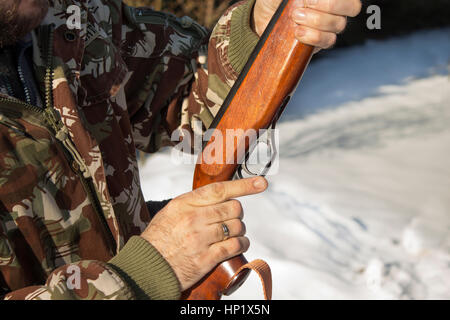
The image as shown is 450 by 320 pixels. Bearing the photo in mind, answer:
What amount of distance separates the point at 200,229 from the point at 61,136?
0.52 m

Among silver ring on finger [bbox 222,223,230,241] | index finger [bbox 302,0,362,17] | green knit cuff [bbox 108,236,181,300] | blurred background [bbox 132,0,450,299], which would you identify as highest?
index finger [bbox 302,0,362,17]

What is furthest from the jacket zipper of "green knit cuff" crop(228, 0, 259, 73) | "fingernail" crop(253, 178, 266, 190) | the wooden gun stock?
"green knit cuff" crop(228, 0, 259, 73)

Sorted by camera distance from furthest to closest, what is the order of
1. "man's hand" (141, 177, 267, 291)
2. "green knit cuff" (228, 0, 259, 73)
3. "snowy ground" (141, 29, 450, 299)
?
1. "snowy ground" (141, 29, 450, 299)
2. "green knit cuff" (228, 0, 259, 73)
3. "man's hand" (141, 177, 267, 291)

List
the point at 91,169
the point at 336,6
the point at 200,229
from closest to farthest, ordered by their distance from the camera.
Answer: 1. the point at 336,6
2. the point at 200,229
3. the point at 91,169

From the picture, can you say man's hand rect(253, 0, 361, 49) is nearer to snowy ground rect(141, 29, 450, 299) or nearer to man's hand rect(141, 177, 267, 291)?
man's hand rect(141, 177, 267, 291)

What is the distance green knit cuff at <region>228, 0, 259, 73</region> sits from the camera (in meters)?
1.62

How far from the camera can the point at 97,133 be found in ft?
5.14

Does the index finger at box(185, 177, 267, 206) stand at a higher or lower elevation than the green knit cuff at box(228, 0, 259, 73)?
lower

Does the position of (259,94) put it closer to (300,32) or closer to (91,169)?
(300,32)

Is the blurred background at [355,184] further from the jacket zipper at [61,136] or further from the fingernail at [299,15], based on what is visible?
the jacket zipper at [61,136]

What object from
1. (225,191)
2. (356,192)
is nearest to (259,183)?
(225,191)

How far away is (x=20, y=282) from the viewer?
127 cm
